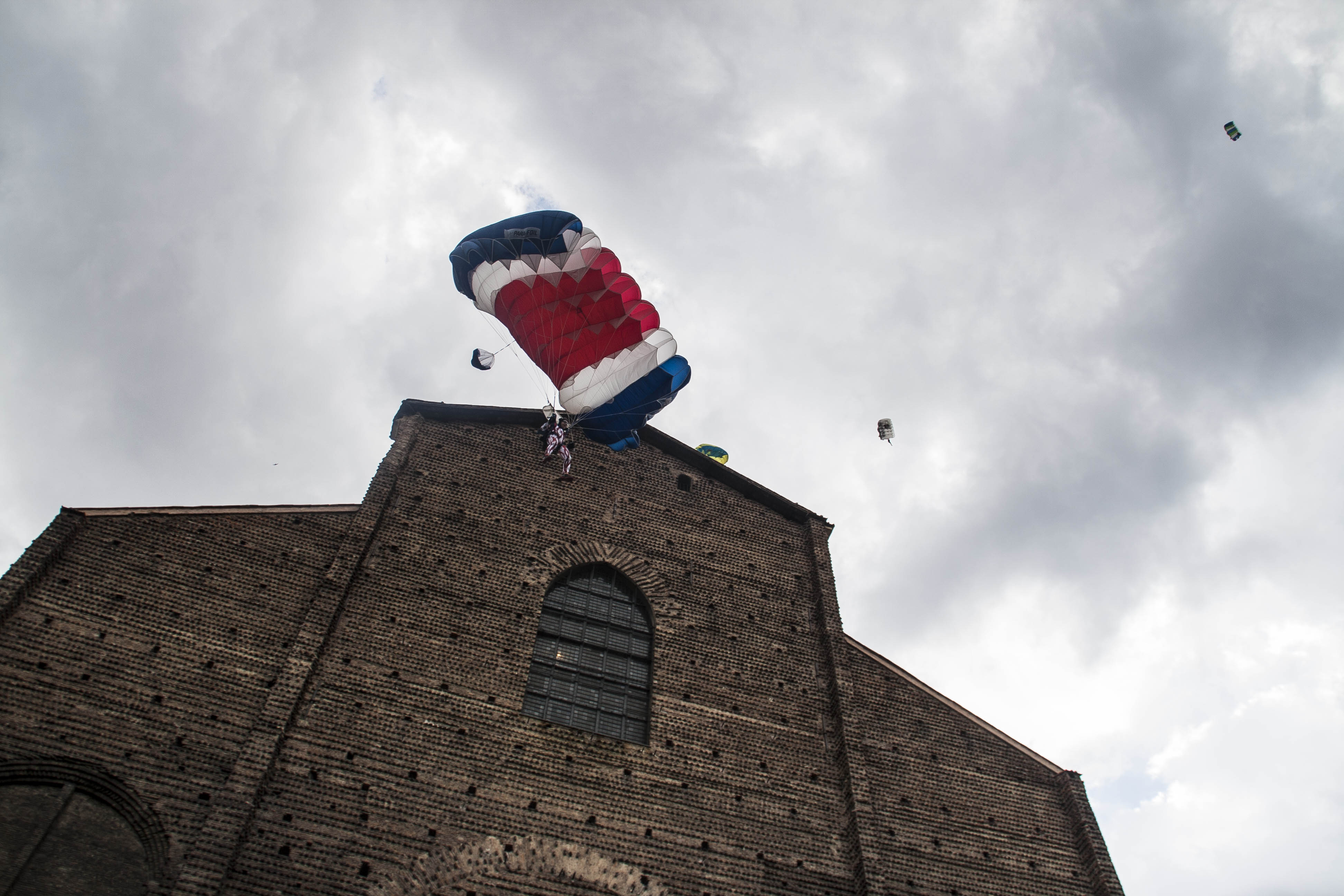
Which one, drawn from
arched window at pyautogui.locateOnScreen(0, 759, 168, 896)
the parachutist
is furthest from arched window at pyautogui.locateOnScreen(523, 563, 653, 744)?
arched window at pyautogui.locateOnScreen(0, 759, 168, 896)

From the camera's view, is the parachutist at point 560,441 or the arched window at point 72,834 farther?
the parachutist at point 560,441

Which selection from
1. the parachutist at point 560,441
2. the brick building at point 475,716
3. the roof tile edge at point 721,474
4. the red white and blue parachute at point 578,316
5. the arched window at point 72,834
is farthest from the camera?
the roof tile edge at point 721,474

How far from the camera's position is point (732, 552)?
11.9 m

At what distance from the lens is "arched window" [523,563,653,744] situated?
922 centimetres

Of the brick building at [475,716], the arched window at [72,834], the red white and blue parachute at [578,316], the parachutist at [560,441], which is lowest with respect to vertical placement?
the arched window at [72,834]

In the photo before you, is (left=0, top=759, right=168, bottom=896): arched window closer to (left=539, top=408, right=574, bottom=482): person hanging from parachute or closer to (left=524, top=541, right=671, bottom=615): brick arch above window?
(left=524, top=541, right=671, bottom=615): brick arch above window

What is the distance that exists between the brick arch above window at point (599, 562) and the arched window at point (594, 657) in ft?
0.31

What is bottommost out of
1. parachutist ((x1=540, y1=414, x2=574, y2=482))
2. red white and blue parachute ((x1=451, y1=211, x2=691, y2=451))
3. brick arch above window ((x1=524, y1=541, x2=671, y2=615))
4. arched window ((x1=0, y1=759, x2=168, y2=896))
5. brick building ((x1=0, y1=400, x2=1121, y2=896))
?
arched window ((x1=0, y1=759, x2=168, y2=896))

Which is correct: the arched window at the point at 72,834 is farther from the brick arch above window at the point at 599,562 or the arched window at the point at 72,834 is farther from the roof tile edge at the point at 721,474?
the roof tile edge at the point at 721,474

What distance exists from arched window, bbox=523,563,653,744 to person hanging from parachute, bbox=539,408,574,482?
4.75 ft

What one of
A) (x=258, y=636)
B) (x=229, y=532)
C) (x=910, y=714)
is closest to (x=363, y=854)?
→ (x=258, y=636)

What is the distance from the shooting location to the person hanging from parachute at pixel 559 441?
35.8ft

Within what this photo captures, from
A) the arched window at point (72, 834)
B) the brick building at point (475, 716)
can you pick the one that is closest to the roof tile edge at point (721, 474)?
the brick building at point (475, 716)

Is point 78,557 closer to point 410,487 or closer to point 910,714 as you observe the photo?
point 410,487
